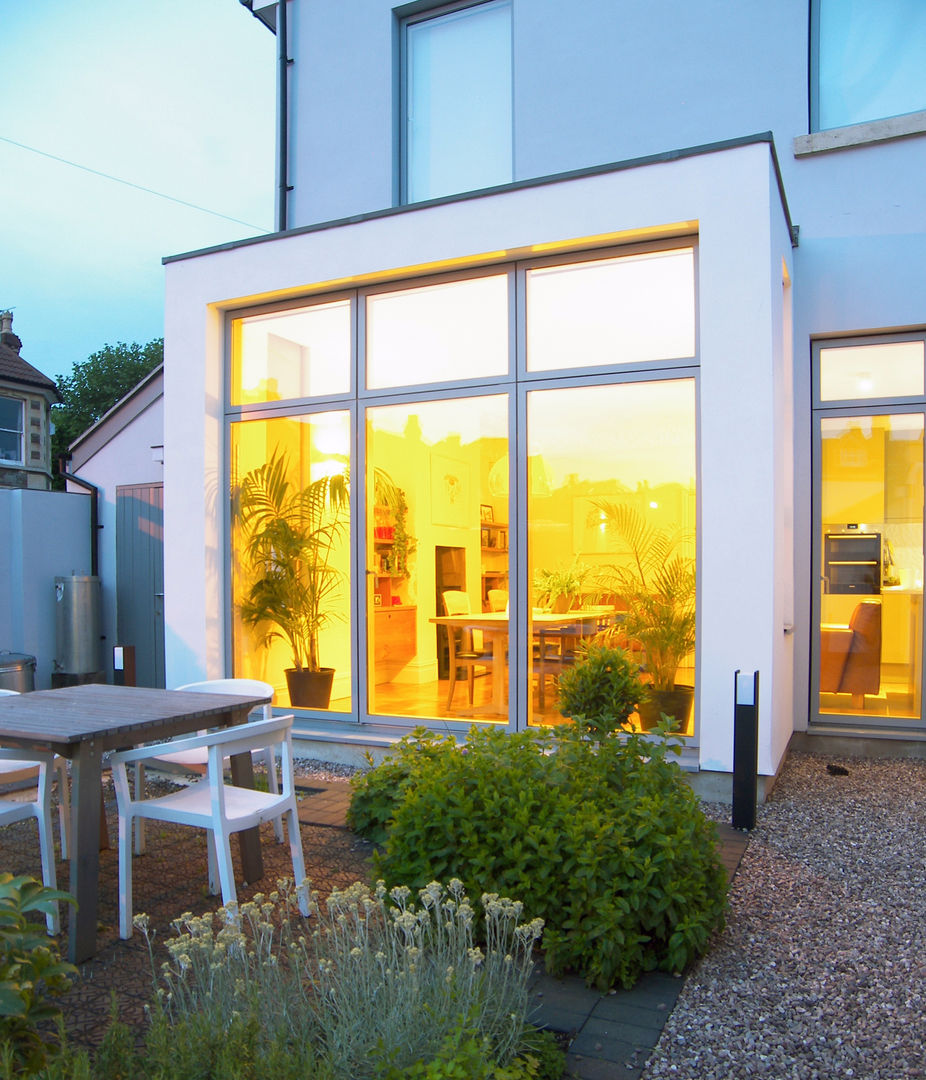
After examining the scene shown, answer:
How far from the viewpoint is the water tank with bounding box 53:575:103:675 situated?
9.37 meters

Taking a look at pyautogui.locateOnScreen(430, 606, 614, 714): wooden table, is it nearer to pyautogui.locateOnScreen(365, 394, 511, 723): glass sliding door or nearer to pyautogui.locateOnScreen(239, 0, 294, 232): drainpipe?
pyautogui.locateOnScreen(365, 394, 511, 723): glass sliding door

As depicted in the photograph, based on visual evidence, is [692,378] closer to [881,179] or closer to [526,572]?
[526,572]

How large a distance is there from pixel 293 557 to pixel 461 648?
1440mm

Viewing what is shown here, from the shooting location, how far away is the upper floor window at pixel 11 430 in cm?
1828

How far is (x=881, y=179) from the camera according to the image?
6.44m

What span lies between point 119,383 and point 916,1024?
46.5 meters

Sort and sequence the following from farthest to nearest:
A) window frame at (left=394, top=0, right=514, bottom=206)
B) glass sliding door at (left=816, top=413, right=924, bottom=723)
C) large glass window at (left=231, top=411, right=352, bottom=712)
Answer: window frame at (left=394, top=0, right=514, bottom=206) → large glass window at (left=231, top=411, right=352, bottom=712) → glass sliding door at (left=816, top=413, right=924, bottom=723)

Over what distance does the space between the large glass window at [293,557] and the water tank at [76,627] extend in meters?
3.42

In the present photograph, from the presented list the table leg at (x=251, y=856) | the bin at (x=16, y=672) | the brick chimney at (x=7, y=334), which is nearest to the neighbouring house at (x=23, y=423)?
the brick chimney at (x=7, y=334)

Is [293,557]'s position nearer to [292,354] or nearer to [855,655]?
[292,354]

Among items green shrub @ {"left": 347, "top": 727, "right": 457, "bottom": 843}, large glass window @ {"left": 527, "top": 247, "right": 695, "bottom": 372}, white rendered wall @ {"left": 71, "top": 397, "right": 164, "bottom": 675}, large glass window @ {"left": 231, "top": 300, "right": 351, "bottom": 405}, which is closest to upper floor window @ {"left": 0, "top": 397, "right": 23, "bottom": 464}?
white rendered wall @ {"left": 71, "top": 397, "right": 164, "bottom": 675}

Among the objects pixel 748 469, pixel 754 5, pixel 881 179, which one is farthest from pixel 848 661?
pixel 754 5

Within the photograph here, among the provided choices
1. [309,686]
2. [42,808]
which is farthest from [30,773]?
[309,686]

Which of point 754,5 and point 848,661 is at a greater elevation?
point 754,5
